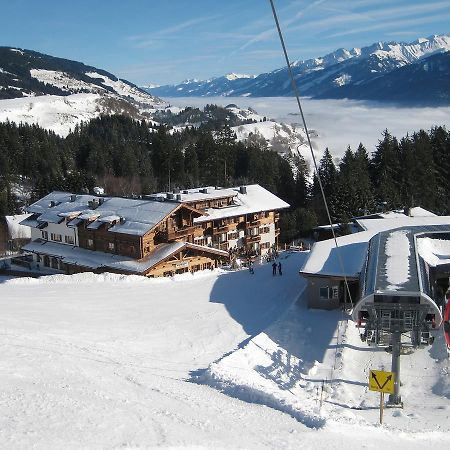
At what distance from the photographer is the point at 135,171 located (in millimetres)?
86438

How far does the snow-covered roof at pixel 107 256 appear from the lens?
120 feet

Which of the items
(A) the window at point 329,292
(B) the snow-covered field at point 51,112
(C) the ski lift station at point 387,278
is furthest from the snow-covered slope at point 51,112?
(A) the window at point 329,292

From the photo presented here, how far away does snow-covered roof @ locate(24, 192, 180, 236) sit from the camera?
38.8 metres

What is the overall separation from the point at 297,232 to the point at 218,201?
495 inches

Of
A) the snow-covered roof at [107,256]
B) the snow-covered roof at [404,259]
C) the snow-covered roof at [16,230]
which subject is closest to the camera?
the snow-covered roof at [404,259]

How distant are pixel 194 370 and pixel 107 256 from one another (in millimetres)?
22626

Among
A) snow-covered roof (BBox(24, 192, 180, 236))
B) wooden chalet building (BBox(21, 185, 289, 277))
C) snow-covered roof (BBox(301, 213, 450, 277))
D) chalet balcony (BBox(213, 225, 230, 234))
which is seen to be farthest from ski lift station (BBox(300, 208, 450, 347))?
chalet balcony (BBox(213, 225, 230, 234))

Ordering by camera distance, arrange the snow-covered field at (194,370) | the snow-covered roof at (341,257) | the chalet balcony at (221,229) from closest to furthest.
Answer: the snow-covered field at (194,370)
the snow-covered roof at (341,257)
the chalet balcony at (221,229)

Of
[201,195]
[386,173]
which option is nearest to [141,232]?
[201,195]

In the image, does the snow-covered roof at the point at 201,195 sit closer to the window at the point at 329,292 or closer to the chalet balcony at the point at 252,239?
the chalet balcony at the point at 252,239

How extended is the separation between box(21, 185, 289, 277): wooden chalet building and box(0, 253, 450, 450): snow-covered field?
6463 millimetres

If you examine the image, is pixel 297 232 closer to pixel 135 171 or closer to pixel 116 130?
pixel 135 171

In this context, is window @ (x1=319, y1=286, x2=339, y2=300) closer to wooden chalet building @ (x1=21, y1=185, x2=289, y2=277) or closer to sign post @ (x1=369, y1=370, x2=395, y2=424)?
sign post @ (x1=369, y1=370, x2=395, y2=424)

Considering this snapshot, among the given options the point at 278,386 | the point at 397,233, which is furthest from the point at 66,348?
the point at 397,233
